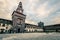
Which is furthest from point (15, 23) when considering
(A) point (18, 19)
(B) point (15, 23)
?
(A) point (18, 19)

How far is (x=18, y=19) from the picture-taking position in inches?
1254

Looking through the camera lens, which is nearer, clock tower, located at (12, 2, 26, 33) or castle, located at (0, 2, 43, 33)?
castle, located at (0, 2, 43, 33)

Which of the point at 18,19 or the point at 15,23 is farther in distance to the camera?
the point at 18,19

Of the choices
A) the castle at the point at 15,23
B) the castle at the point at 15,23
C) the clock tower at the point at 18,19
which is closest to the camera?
the castle at the point at 15,23

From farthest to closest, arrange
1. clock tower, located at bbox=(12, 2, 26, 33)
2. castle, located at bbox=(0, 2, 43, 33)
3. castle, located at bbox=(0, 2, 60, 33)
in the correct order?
clock tower, located at bbox=(12, 2, 26, 33), castle, located at bbox=(0, 2, 43, 33), castle, located at bbox=(0, 2, 60, 33)

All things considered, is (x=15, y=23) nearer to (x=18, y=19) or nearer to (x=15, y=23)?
(x=15, y=23)

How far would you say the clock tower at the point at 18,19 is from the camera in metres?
31.0

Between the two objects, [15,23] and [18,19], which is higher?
[18,19]

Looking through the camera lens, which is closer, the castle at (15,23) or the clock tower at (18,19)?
the castle at (15,23)

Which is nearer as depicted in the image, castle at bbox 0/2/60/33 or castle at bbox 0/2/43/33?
castle at bbox 0/2/60/33

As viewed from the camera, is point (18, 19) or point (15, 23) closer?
point (15, 23)

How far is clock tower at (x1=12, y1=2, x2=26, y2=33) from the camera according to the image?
102ft

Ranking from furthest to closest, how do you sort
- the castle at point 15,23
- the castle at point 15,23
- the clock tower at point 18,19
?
the clock tower at point 18,19 < the castle at point 15,23 < the castle at point 15,23

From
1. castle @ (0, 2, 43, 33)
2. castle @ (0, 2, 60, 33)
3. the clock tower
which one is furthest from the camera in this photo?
the clock tower
